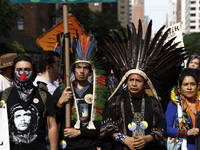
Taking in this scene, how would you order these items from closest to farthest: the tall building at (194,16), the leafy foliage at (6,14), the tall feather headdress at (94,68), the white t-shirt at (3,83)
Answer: the tall feather headdress at (94,68)
the white t-shirt at (3,83)
the leafy foliage at (6,14)
the tall building at (194,16)

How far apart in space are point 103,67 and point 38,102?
3.92ft

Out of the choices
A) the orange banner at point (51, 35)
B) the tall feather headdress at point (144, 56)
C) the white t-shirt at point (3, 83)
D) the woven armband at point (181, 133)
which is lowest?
the woven armband at point (181, 133)

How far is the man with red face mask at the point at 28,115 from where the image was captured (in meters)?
3.64

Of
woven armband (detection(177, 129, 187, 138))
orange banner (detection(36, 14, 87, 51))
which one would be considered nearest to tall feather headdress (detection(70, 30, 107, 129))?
woven armband (detection(177, 129, 187, 138))

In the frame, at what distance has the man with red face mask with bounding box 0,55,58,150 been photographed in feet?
12.0

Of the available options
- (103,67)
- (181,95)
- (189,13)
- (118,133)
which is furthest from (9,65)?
(189,13)

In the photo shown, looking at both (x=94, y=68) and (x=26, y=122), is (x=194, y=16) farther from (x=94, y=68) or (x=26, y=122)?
(x=26, y=122)

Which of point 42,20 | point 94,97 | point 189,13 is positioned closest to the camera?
point 94,97

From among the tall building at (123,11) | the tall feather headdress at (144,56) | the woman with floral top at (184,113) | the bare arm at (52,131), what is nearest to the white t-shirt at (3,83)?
the bare arm at (52,131)

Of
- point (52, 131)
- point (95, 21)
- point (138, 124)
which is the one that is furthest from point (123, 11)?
point (52, 131)

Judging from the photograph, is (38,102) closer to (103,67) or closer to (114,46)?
(103,67)

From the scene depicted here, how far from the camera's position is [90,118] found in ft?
13.9

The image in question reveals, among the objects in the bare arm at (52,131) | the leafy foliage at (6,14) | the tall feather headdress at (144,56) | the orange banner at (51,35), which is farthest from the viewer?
the leafy foliage at (6,14)

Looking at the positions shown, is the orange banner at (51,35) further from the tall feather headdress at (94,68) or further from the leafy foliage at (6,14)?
the leafy foliage at (6,14)
